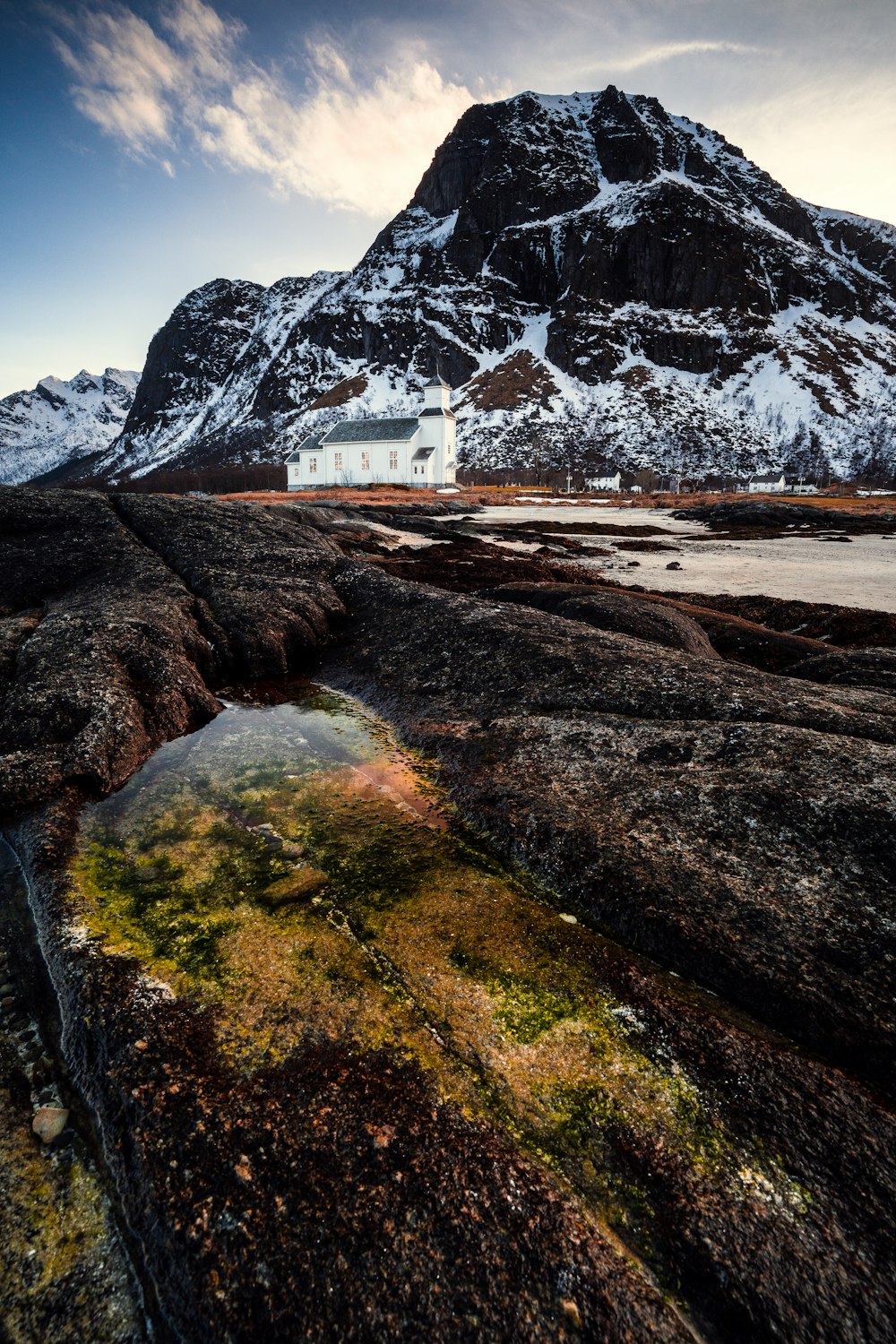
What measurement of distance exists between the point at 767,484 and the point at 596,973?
145418mm

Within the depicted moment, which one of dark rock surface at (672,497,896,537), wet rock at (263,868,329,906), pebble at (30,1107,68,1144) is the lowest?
dark rock surface at (672,497,896,537)

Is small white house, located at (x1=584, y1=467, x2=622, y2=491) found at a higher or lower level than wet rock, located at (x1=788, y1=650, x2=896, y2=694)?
higher

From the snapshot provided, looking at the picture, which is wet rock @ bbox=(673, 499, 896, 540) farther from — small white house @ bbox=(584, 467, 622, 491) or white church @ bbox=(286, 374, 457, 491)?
small white house @ bbox=(584, 467, 622, 491)

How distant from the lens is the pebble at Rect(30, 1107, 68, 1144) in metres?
3.26

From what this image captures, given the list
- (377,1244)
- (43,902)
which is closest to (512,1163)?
(377,1244)

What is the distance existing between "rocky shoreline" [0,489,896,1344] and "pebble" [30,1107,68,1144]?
20cm

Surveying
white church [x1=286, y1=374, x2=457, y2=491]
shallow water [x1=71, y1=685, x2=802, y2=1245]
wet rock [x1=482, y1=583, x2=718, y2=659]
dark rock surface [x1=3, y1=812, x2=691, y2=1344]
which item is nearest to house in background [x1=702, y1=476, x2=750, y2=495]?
white church [x1=286, y1=374, x2=457, y2=491]

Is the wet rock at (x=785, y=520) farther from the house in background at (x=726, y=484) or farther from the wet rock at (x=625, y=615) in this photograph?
the house in background at (x=726, y=484)

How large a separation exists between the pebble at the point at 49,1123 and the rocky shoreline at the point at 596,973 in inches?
7.7

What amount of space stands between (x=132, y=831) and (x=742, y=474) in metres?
159

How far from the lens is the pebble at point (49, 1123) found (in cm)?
326

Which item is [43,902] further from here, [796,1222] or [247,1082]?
[796,1222]

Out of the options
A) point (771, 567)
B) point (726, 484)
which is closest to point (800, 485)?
point (726, 484)

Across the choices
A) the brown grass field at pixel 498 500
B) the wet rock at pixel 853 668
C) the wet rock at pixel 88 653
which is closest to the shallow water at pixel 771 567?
the wet rock at pixel 853 668
